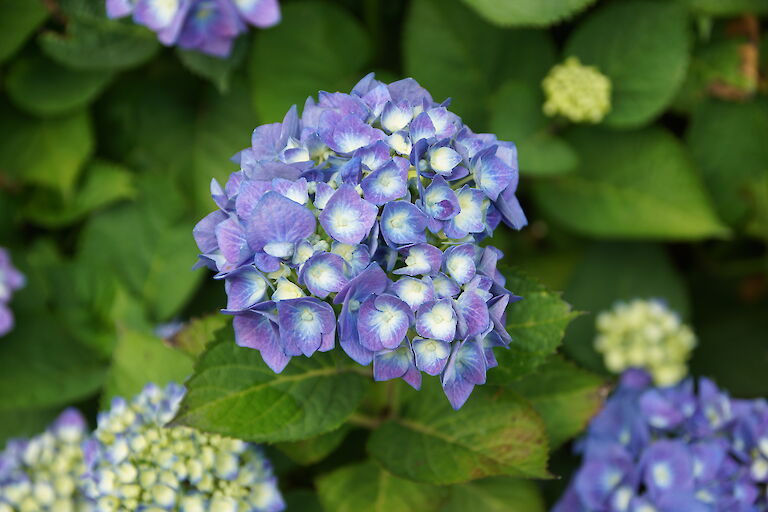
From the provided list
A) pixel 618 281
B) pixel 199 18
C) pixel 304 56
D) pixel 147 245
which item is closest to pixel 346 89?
pixel 304 56

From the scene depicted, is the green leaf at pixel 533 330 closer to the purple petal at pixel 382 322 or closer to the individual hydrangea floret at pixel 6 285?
the purple petal at pixel 382 322

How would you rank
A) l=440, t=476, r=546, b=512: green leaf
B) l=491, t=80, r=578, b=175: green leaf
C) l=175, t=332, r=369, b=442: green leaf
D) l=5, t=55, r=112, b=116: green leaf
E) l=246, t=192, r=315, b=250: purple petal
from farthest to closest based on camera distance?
l=5, t=55, r=112, b=116: green leaf < l=491, t=80, r=578, b=175: green leaf < l=440, t=476, r=546, b=512: green leaf < l=175, t=332, r=369, b=442: green leaf < l=246, t=192, r=315, b=250: purple petal

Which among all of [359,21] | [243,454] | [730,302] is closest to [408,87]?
[243,454]

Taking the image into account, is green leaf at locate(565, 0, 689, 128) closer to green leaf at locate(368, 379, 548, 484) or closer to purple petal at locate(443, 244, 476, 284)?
green leaf at locate(368, 379, 548, 484)

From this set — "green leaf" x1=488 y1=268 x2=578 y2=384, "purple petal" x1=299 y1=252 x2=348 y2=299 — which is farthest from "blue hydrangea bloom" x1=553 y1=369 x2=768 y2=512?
"purple petal" x1=299 y1=252 x2=348 y2=299

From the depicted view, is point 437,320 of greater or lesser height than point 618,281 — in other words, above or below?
above

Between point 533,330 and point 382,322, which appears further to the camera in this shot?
point 533,330

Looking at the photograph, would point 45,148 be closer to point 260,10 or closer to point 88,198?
point 88,198

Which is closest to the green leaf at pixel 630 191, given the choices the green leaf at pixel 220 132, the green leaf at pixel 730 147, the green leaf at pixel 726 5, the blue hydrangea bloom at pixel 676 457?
the green leaf at pixel 730 147
